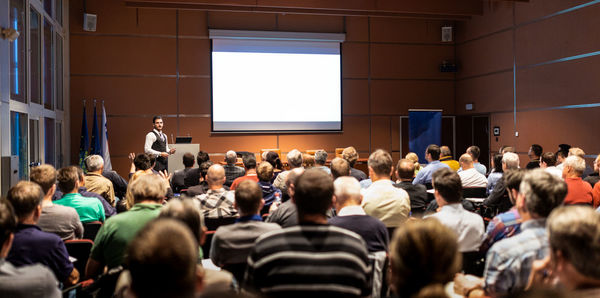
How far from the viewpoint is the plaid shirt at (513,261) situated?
205 cm

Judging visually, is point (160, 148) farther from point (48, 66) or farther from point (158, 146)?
point (48, 66)

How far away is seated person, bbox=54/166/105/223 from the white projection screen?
6.60 meters

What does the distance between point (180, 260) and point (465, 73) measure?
36.1 ft

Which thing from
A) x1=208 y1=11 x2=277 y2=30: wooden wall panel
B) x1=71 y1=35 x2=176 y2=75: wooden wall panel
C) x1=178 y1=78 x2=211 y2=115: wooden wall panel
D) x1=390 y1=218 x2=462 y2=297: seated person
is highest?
x1=208 y1=11 x2=277 y2=30: wooden wall panel

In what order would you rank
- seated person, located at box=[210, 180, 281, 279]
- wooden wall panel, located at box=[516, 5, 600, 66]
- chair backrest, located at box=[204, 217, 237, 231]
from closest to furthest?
seated person, located at box=[210, 180, 281, 279] → chair backrest, located at box=[204, 217, 237, 231] → wooden wall panel, located at box=[516, 5, 600, 66]

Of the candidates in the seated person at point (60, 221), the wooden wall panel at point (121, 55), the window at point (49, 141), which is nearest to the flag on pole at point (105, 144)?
the window at point (49, 141)

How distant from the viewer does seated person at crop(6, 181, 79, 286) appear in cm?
225

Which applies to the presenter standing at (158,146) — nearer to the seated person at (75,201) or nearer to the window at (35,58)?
the window at (35,58)

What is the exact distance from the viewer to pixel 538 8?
8914 mm

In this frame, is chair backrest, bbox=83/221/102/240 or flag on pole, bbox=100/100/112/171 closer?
chair backrest, bbox=83/221/102/240

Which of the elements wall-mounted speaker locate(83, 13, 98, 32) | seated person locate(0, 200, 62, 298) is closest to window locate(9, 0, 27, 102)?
wall-mounted speaker locate(83, 13, 98, 32)

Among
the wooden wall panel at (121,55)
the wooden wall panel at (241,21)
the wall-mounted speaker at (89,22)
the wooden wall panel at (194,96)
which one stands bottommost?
the wooden wall panel at (194,96)

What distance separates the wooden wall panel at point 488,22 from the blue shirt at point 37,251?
9.59m

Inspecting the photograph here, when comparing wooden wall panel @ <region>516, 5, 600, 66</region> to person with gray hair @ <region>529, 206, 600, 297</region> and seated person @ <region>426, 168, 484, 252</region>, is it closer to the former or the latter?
seated person @ <region>426, 168, 484, 252</region>
